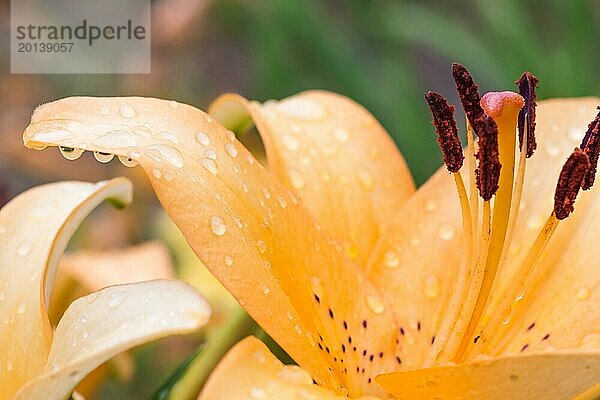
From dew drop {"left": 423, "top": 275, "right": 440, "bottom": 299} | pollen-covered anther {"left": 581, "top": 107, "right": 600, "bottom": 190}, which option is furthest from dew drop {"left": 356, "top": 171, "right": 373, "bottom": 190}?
pollen-covered anther {"left": 581, "top": 107, "right": 600, "bottom": 190}

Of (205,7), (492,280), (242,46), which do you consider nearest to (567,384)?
(492,280)

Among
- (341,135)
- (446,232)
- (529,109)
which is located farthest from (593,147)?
(341,135)

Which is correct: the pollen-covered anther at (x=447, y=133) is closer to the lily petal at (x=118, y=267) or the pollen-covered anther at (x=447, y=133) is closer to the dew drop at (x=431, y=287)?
the dew drop at (x=431, y=287)

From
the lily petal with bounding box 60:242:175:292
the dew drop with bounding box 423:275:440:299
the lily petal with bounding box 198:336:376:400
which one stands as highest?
the lily petal with bounding box 198:336:376:400

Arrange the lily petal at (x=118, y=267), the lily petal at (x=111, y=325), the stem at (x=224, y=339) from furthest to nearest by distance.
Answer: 1. the lily petal at (x=118, y=267)
2. the stem at (x=224, y=339)
3. the lily petal at (x=111, y=325)

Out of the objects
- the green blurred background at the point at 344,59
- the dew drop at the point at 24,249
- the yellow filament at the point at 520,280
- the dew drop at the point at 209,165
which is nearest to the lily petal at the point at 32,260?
the dew drop at the point at 24,249

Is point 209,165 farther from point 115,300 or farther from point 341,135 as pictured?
point 341,135

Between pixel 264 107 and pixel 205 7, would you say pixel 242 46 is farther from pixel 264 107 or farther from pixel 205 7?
pixel 264 107

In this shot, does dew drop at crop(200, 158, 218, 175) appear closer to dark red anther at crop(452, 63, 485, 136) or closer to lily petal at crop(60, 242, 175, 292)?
dark red anther at crop(452, 63, 485, 136)
